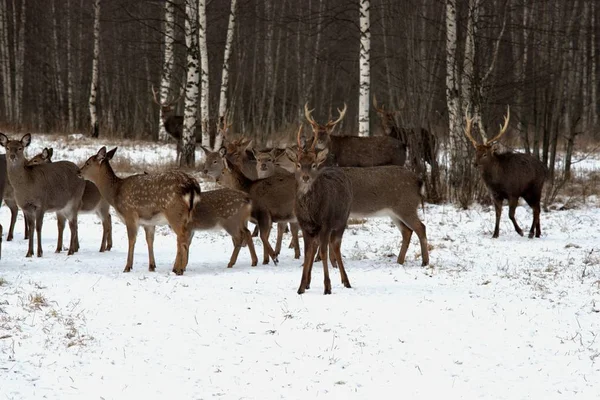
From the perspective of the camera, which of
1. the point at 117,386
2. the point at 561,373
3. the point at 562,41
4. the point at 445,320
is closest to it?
the point at 117,386

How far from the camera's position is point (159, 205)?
31.1 ft

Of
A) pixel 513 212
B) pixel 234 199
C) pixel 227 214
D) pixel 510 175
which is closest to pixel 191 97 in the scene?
pixel 510 175

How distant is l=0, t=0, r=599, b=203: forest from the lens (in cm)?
1984

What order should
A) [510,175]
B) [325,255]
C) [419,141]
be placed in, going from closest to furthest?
[325,255]
[510,175]
[419,141]

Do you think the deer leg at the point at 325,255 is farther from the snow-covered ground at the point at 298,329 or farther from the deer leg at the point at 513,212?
the deer leg at the point at 513,212

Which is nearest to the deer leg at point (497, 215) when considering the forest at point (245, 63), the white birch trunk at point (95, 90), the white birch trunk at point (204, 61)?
the forest at point (245, 63)

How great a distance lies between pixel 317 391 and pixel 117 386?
1475 mm

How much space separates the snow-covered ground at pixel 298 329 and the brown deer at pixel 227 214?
0.37 meters

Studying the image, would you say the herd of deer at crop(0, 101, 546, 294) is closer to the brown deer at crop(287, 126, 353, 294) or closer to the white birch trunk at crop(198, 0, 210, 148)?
the brown deer at crop(287, 126, 353, 294)

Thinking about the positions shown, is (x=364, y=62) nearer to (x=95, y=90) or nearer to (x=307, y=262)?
(x=307, y=262)

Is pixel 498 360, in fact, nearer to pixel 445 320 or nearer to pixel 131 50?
pixel 445 320

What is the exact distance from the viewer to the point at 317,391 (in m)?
5.80

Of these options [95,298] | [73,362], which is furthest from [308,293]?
[73,362]

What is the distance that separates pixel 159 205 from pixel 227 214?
96 cm
